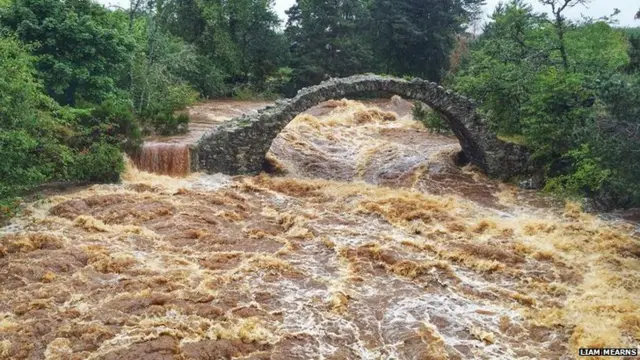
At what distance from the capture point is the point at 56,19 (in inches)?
732

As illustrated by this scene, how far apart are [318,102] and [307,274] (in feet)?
28.6

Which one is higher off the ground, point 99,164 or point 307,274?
point 99,164

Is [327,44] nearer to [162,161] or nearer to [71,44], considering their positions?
[71,44]

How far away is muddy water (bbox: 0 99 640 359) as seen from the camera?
A: 9250 millimetres

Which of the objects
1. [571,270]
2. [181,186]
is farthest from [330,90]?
[571,270]

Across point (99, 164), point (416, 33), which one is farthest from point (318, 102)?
point (416, 33)

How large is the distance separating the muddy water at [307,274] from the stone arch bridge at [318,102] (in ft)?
2.81

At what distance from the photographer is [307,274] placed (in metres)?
11.8

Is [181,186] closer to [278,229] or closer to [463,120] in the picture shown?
[278,229]

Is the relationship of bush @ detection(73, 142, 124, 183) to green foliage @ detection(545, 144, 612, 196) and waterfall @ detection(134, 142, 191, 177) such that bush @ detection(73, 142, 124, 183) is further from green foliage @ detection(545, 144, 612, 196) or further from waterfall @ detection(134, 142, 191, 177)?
green foliage @ detection(545, 144, 612, 196)

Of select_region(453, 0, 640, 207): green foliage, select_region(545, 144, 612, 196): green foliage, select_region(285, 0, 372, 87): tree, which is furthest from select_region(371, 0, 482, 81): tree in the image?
select_region(545, 144, 612, 196): green foliage

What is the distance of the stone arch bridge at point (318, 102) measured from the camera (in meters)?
18.9

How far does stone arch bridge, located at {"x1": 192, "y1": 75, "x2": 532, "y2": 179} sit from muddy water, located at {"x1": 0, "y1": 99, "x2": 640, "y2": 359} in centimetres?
86

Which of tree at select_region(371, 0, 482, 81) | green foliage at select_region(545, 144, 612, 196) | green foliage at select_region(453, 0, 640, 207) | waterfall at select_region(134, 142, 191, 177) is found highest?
tree at select_region(371, 0, 482, 81)
